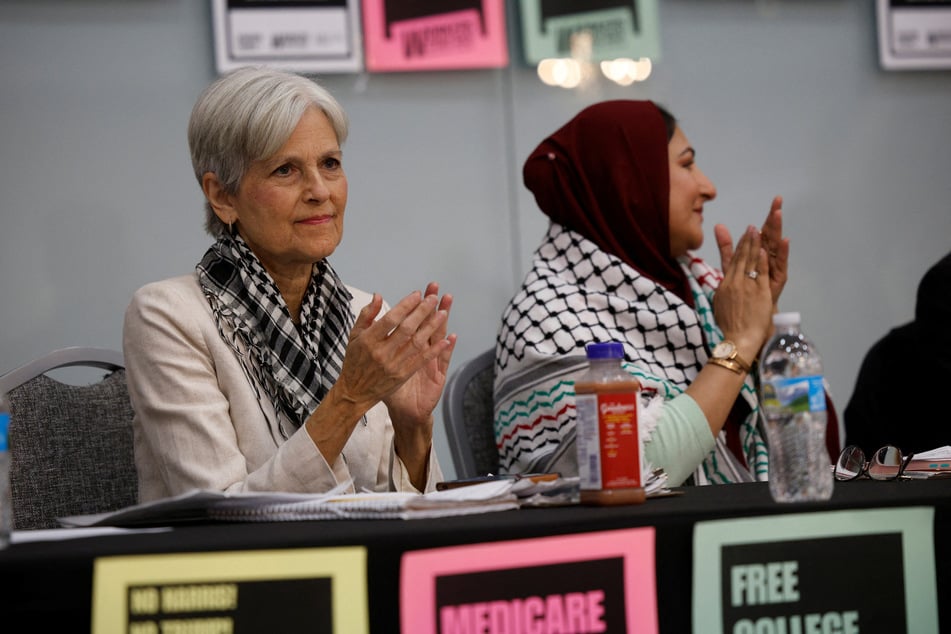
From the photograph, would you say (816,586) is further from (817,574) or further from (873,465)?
(873,465)

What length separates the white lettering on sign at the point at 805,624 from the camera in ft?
3.63

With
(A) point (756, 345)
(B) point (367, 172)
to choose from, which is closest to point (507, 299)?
(B) point (367, 172)

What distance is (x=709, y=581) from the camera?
1103mm

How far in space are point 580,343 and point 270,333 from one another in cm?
61

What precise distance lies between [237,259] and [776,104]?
67.9 inches

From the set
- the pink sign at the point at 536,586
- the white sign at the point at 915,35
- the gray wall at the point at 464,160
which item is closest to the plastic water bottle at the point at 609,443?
the pink sign at the point at 536,586

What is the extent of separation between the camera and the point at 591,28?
281cm

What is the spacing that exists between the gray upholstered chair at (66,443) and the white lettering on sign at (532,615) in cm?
109

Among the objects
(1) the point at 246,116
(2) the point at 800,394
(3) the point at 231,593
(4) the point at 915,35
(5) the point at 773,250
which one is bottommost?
(3) the point at 231,593

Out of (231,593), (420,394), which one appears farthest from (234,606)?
(420,394)

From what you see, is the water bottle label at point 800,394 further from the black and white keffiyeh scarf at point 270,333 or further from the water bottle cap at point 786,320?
the black and white keffiyeh scarf at point 270,333

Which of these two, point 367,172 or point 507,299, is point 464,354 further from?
point 367,172

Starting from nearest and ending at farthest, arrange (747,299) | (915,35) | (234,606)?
(234,606), (747,299), (915,35)

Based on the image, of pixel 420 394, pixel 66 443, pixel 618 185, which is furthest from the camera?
pixel 618 185
